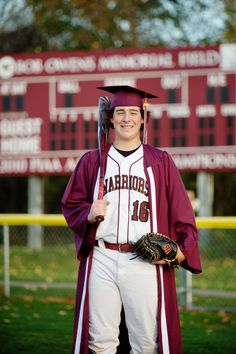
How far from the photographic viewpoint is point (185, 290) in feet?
28.5

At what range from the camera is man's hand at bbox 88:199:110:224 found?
422 cm

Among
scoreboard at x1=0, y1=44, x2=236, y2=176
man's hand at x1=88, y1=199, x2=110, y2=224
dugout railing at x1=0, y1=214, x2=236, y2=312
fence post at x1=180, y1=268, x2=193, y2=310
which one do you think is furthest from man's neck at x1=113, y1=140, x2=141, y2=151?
scoreboard at x1=0, y1=44, x2=236, y2=176

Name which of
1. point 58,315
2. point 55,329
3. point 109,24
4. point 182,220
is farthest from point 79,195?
point 109,24

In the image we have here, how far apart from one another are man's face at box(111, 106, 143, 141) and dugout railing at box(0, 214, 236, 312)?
398 centimetres

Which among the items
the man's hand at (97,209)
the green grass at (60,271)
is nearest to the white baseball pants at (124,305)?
the man's hand at (97,209)

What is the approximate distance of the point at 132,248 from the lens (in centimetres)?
428

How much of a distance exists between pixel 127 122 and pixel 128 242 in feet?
2.19

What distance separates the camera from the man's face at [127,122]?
175 inches

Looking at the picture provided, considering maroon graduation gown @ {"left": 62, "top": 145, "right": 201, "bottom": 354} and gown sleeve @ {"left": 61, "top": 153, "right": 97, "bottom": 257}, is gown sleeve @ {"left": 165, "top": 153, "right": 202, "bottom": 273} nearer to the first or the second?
maroon graduation gown @ {"left": 62, "top": 145, "right": 201, "bottom": 354}

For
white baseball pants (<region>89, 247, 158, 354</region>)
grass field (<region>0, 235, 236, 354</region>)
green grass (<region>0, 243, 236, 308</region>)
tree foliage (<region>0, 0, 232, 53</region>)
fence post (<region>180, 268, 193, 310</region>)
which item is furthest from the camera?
tree foliage (<region>0, 0, 232, 53</region>)

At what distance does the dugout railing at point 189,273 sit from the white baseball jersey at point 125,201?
4028 millimetres

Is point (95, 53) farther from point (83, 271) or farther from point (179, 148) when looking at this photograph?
point (83, 271)

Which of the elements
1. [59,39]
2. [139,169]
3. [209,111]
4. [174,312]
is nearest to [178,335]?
[174,312]

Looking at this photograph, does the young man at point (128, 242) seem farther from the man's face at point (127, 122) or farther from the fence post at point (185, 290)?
the fence post at point (185, 290)
